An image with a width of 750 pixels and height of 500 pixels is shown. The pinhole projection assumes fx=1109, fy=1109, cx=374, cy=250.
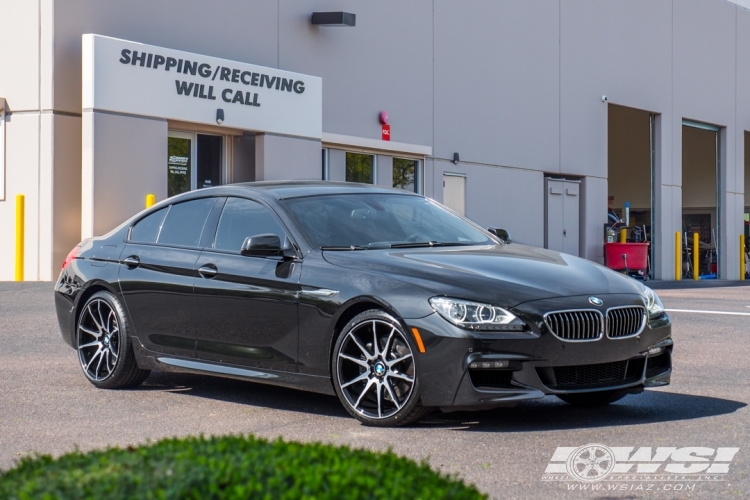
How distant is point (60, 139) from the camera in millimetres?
16984

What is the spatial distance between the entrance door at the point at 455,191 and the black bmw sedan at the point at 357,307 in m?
16.2

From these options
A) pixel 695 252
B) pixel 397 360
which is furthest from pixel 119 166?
pixel 695 252

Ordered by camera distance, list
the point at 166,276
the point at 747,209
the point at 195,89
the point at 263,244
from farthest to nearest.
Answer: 1. the point at 747,209
2. the point at 195,89
3. the point at 166,276
4. the point at 263,244

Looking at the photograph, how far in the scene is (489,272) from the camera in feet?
20.5

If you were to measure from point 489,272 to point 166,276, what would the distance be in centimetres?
235

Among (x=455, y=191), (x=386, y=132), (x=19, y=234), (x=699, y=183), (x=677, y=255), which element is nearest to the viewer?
(x=19, y=234)

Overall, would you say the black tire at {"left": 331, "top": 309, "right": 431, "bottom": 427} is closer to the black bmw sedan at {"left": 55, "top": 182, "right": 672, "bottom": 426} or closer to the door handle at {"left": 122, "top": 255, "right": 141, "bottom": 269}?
the black bmw sedan at {"left": 55, "top": 182, "right": 672, "bottom": 426}

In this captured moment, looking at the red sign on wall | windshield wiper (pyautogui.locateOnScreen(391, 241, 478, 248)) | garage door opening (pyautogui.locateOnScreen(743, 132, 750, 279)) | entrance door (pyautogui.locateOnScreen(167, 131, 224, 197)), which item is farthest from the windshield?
garage door opening (pyautogui.locateOnScreen(743, 132, 750, 279))

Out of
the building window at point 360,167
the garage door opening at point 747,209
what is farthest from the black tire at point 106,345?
the garage door opening at point 747,209

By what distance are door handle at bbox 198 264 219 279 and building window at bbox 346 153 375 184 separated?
48.8 feet

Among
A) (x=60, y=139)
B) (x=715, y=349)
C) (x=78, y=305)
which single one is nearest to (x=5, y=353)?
(x=78, y=305)

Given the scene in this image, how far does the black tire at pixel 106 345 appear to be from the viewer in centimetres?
764

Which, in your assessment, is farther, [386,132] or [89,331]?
[386,132]

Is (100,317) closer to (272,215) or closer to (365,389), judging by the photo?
(272,215)
